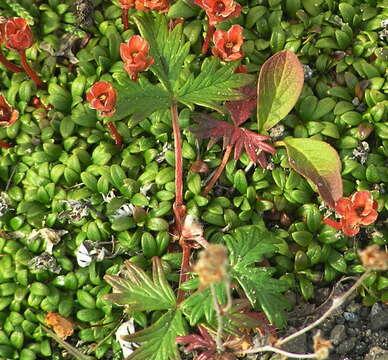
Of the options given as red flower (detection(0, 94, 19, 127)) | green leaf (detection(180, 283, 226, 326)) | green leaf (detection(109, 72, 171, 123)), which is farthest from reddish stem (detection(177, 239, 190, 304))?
red flower (detection(0, 94, 19, 127))

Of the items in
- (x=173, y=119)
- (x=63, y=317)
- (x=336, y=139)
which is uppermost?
(x=173, y=119)

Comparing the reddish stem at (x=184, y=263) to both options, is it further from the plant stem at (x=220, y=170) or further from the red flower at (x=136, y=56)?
the red flower at (x=136, y=56)

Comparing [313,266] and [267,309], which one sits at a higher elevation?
[267,309]

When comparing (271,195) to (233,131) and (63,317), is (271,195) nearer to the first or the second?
(233,131)

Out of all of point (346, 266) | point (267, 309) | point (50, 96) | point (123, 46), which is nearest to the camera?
point (267, 309)

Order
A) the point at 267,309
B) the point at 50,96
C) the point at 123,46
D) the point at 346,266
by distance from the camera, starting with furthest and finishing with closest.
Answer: the point at 50,96
the point at 346,266
the point at 123,46
the point at 267,309

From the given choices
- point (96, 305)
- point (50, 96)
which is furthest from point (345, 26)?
point (96, 305)

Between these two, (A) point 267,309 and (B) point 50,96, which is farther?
(B) point 50,96
